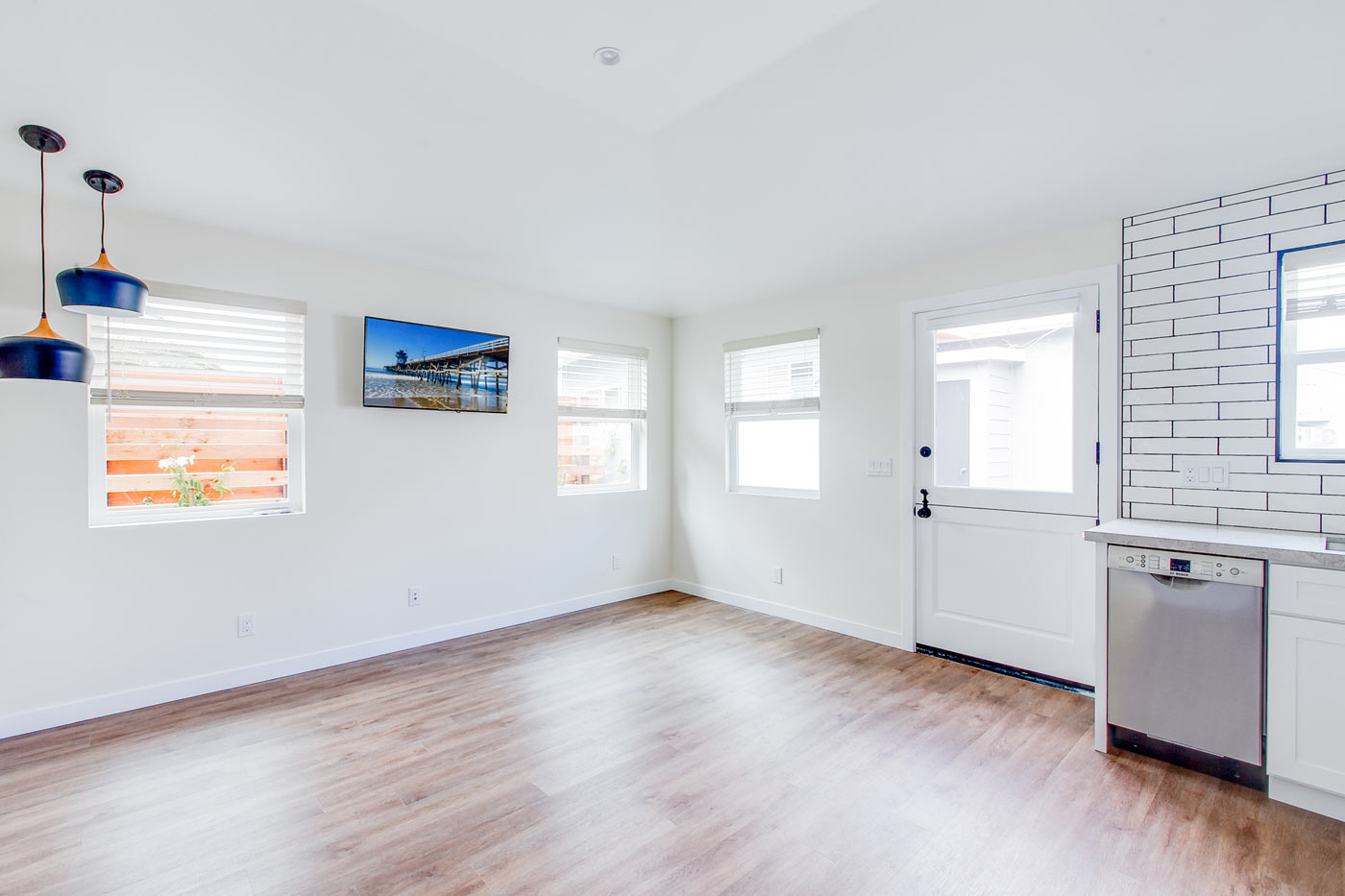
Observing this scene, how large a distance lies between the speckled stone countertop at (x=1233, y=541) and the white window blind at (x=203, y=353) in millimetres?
4190

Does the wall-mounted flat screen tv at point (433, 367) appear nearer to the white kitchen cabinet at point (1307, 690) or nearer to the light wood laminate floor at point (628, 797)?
the light wood laminate floor at point (628, 797)

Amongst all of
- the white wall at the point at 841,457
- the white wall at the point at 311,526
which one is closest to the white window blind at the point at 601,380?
the white wall at the point at 311,526

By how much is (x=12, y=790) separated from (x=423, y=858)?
1.76m

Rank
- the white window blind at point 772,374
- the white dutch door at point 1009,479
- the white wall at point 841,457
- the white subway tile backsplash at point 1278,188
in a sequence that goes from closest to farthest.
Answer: the white subway tile backsplash at point 1278,188 < the white dutch door at point 1009,479 < the white wall at point 841,457 < the white window blind at point 772,374

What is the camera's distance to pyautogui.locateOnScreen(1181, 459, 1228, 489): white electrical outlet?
2.69m

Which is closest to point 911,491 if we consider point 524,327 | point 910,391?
point 910,391

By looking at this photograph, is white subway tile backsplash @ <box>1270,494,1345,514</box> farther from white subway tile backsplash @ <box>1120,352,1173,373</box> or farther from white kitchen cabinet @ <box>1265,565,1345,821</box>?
white subway tile backsplash @ <box>1120,352,1173,373</box>

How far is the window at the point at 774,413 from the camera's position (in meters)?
4.36

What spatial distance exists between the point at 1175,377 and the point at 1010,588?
135cm

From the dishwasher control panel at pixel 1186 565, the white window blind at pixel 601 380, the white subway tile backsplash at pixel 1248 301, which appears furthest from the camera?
the white window blind at pixel 601 380

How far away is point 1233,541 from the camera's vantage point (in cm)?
226

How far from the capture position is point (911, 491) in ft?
12.2

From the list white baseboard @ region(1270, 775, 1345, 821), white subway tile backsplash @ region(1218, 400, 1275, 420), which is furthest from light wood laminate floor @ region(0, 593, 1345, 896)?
white subway tile backsplash @ region(1218, 400, 1275, 420)

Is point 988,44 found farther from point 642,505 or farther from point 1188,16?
point 642,505
